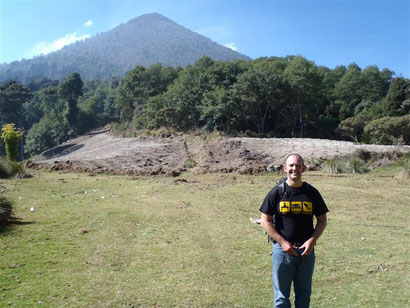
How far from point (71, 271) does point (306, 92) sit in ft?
94.8

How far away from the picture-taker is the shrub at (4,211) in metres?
5.91

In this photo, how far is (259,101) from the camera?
86.4 feet

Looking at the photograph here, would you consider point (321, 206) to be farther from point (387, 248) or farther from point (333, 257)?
point (387, 248)

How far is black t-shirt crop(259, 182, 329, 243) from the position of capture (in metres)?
2.91

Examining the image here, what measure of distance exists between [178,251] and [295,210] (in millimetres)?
3101

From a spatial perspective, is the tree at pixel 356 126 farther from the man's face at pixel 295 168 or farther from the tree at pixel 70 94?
the tree at pixel 70 94

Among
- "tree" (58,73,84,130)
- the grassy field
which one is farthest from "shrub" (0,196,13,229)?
"tree" (58,73,84,130)

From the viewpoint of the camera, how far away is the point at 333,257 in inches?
207

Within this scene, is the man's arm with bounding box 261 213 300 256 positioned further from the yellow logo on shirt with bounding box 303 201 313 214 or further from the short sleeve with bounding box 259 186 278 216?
the yellow logo on shirt with bounding box 303 201 313 214

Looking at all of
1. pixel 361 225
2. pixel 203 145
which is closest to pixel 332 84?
pixel 203 145

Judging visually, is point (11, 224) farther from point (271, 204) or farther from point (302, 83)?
point (302, 83)

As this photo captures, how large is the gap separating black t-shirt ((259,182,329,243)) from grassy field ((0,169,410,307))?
1.46 m

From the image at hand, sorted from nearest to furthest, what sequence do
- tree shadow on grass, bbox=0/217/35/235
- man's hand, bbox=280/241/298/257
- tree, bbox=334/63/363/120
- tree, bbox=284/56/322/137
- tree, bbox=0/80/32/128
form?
man's hand, bbox=280/241/298/257 → tree shadow on grass, bbox=0/217/35/235 → tree, bbox=284/56/322/137 → tree, bbox=334/63/363/120 → tree, bbox=0/80/32/128

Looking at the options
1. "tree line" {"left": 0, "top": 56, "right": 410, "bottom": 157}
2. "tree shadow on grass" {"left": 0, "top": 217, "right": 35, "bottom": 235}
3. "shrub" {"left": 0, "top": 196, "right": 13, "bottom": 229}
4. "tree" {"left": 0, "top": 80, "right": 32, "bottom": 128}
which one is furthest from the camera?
"tree" {"left": 0, "top": 80, "right": 32, "bottom": 128}
